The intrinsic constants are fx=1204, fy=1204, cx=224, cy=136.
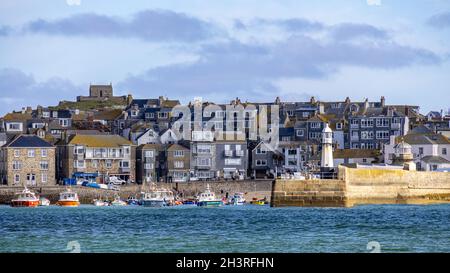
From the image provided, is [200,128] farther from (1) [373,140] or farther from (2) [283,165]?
(1) [373,140]

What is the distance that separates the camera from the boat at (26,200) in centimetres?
6419

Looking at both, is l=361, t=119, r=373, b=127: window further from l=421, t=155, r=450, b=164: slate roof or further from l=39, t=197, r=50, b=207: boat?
l=39, t=197, r=50, b=207: boat

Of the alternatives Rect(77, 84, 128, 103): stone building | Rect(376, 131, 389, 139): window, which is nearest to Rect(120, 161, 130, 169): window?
Rect(376, 131, 389, 139): window

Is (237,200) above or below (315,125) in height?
below

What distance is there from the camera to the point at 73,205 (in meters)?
66.1

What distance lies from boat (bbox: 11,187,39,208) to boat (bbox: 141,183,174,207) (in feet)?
19.5

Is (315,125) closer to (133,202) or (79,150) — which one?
(79,150)

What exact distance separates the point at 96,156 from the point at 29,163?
A: 5.36 meters

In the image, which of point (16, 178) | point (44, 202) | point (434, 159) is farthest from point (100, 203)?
point (434, 159)

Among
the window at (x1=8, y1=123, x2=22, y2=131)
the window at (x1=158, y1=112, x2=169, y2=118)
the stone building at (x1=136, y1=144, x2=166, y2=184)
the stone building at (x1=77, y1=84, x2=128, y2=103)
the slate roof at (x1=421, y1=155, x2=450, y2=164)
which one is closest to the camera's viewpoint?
the slate roof at (x1=421, y1=155, x2=450, y2=164)

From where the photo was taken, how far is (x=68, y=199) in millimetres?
66562

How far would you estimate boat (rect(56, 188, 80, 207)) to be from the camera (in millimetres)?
66188

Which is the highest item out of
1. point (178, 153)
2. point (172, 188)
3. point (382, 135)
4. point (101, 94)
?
point (101, 94)

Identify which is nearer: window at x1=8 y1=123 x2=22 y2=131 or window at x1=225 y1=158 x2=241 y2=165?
window at x1=225 y1=158 x2=241 y2=165
